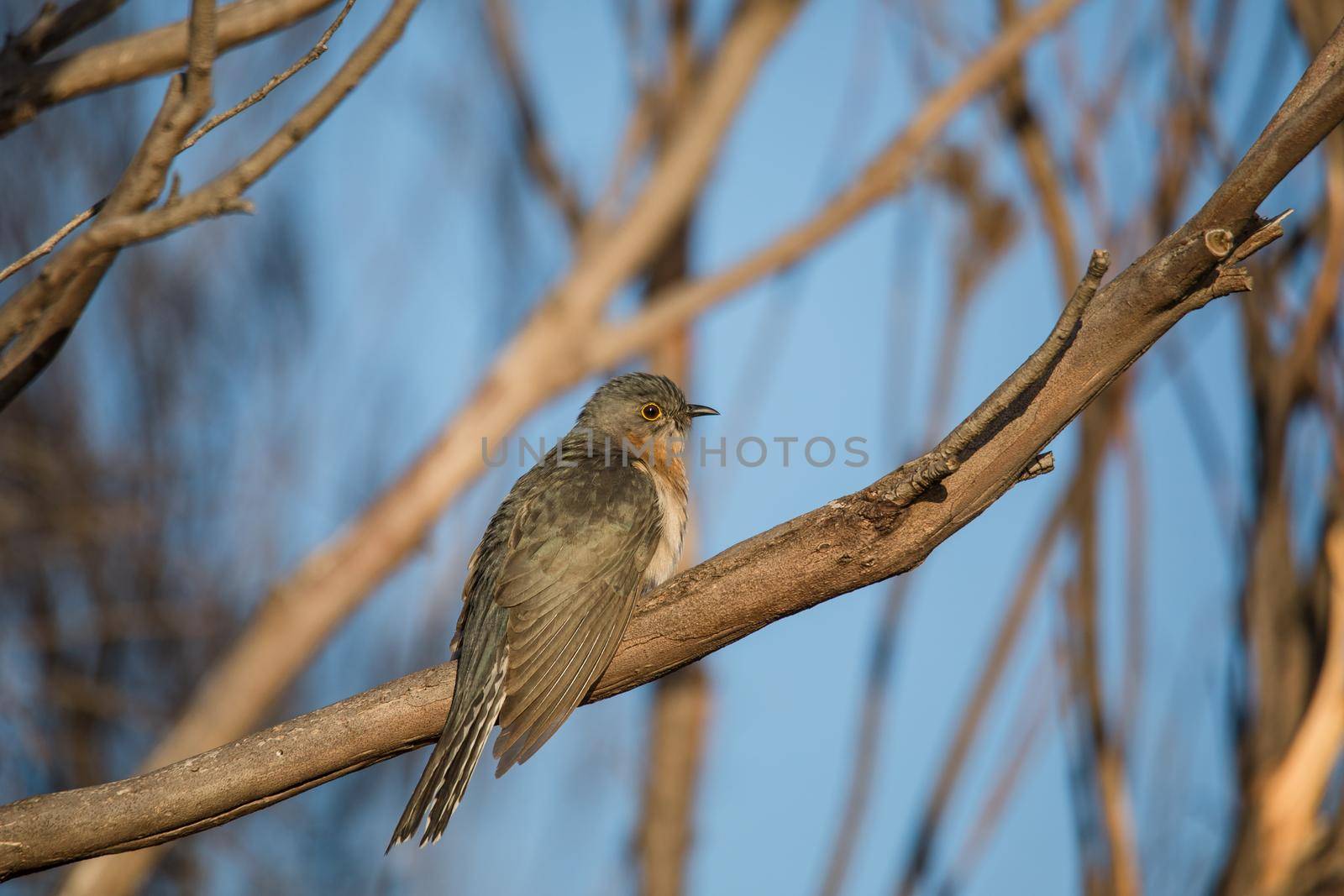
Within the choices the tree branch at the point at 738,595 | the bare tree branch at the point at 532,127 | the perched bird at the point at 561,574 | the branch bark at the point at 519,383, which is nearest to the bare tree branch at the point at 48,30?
the tree branch at the point at 738,595

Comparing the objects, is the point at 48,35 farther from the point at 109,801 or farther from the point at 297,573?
the point at 297,573

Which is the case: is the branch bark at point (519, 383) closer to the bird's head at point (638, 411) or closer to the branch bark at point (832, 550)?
the bird's head at point (638, 411)

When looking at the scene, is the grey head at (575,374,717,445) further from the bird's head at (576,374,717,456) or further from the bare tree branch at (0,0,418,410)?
the bare tree branch at (0,0,418,410)

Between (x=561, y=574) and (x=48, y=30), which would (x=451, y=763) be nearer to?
(x=561, y=574)

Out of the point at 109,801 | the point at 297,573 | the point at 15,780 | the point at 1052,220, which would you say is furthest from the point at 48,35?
the point at 15,780

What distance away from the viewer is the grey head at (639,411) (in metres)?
5.21

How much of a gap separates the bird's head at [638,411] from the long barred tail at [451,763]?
1.92m

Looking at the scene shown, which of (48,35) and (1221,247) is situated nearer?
(1221,247)

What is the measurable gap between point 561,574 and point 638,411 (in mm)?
1358

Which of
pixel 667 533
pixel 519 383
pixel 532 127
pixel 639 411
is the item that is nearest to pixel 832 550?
pixel 667 533

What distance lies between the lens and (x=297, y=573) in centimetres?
701

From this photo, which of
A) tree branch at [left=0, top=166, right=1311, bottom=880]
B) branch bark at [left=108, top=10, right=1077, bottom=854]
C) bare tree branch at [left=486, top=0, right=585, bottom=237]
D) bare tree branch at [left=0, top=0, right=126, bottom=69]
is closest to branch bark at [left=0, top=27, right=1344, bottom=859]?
tree branch at [left=0, top=166, right=1311, bottom=880]

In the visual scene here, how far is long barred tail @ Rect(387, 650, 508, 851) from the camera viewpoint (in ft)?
10.9

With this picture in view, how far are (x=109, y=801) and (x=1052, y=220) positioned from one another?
5.33 m
